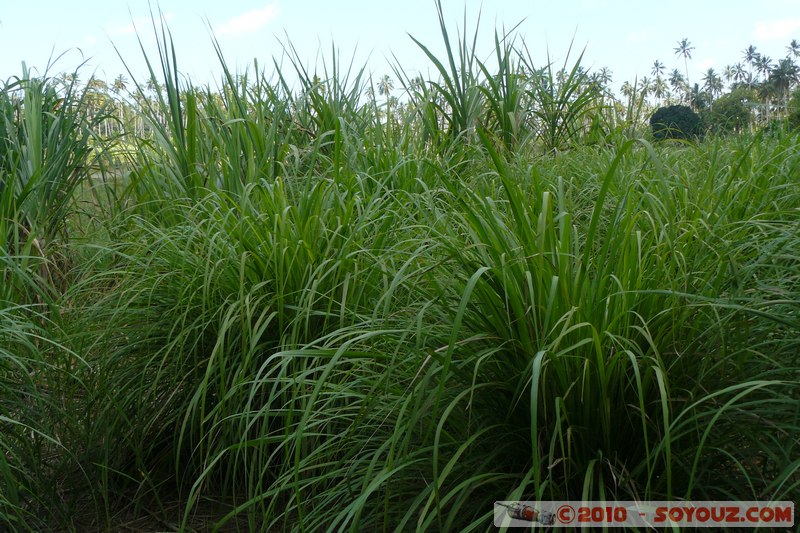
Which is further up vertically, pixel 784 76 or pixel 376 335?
pixel 784 76

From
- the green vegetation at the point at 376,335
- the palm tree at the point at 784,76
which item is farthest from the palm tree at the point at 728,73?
the green vegetation at the point at 376,335

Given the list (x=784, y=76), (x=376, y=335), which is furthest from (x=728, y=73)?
(x=376, y=335)

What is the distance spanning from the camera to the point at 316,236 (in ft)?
7.75

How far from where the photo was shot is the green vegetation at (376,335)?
1552 mm

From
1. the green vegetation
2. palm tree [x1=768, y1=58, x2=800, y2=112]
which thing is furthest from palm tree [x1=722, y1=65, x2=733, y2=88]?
the green vegetation

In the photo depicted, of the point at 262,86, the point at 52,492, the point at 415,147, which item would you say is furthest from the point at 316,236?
the point at 262,86

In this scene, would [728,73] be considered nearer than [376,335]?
No

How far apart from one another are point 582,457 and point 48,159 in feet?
9.59

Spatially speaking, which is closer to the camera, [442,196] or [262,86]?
[442,196]

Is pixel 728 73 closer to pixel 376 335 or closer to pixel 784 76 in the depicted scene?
pixel 784 76

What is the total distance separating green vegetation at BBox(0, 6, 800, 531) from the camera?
5.09 ft

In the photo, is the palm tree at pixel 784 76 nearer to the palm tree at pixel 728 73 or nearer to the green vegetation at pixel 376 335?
the palm tree at pixel 728 73

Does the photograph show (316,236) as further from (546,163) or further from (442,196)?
(546,163)

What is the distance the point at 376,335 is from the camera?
69.8 inches
